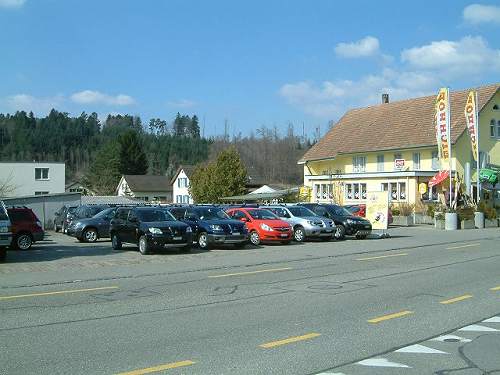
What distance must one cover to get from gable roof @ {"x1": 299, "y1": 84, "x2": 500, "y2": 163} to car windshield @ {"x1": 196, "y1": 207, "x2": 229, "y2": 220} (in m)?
28.5

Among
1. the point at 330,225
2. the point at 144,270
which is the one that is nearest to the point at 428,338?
the point at 144,270

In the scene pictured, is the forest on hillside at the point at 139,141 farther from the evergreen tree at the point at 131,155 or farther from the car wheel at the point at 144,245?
the car wheel at the point at 144,245

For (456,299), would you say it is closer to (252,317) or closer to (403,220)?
(252,317)

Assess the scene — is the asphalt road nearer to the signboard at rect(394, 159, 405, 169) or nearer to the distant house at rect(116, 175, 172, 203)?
the signboard at rect(394, 159, 405, 169)

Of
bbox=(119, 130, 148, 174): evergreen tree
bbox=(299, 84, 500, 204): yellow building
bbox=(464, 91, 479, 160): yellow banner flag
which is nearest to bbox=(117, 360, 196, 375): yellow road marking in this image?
bbox=(299, 84, 500, 204): yellow building

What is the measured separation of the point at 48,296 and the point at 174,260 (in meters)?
7.51

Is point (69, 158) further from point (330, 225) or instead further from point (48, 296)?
point (48, 296)

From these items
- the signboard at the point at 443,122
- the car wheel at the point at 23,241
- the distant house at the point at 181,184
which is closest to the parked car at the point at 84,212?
the car wheel at the point at 23,241

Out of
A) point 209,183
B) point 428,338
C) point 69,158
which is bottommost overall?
point 428,338

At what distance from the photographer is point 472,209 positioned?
1512 inches

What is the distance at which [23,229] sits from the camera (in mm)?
23172

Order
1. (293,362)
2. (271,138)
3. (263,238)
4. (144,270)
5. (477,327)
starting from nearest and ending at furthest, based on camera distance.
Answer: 1. (293,362)
2. (477,327)
3. (144,270)
4. (263,238)
5. (271,138)

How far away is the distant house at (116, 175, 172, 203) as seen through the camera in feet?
336

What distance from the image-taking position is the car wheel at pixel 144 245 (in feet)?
68.2
